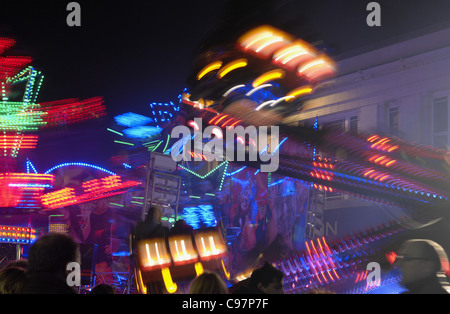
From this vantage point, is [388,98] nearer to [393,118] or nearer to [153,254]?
[393,118]

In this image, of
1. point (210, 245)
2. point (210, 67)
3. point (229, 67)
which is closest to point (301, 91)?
point (229, 67)

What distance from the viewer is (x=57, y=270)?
125 inches

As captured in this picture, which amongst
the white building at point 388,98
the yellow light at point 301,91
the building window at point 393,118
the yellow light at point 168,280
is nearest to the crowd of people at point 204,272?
the yellow light at point 168,280

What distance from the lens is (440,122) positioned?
1544 cm

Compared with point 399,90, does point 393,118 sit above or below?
below

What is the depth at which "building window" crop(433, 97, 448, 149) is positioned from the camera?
15.2 m

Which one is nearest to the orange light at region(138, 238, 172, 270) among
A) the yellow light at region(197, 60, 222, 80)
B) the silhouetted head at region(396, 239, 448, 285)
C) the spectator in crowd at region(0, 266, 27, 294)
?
the yellow light at region(197, 60, 222, 80)

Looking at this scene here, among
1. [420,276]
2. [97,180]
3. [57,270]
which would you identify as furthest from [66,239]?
[97,180]

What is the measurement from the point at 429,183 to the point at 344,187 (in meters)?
1.08

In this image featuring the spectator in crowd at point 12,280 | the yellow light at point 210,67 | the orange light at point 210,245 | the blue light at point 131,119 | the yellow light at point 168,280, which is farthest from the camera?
the blue light at point 131,119

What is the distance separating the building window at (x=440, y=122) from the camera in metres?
15.2

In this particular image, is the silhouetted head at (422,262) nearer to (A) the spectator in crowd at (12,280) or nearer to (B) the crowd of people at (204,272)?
(B) the crowd of people at (204,272)

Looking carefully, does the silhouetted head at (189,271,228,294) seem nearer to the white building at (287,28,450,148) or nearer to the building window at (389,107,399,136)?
the white building at (287,28,450,148)
